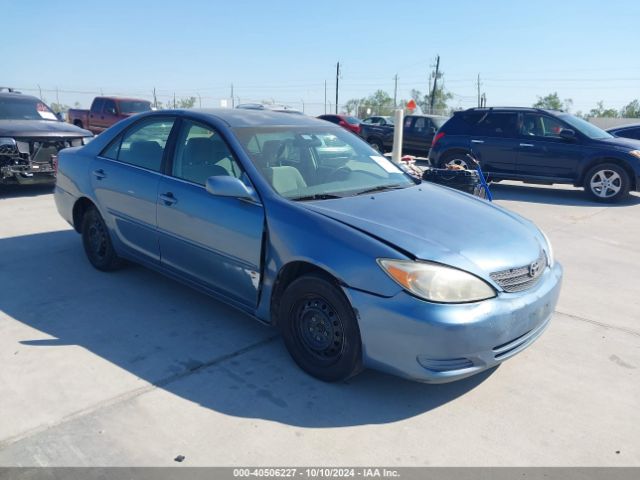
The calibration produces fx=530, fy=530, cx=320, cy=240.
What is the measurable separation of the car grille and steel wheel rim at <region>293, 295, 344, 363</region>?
0.94 metres

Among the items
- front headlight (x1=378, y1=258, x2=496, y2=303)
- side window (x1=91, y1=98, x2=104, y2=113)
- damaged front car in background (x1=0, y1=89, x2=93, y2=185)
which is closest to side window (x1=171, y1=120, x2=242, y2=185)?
front headlight (x1=378, y1=258, x2=496, y2=303)

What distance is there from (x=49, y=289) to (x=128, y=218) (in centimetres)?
99

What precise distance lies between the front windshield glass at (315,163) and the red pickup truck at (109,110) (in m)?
16.8

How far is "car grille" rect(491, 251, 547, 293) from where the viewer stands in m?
2.99

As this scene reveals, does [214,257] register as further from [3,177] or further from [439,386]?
[3,177]

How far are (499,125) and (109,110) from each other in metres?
14.8

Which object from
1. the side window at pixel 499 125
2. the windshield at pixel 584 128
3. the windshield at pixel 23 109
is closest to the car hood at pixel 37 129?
the windshield at pixel 23 109

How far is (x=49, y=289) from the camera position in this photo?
4.66 meters

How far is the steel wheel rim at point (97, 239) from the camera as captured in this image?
16.3 feet

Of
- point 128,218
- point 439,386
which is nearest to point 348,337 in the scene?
point 439,386

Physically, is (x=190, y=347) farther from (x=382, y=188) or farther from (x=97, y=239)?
(x=97, y=239)

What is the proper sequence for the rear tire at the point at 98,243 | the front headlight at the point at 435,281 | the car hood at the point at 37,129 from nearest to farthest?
the front headlight at the point at 435,281, the rear tire at the point at 98,243, the car hood at the point at 37,129

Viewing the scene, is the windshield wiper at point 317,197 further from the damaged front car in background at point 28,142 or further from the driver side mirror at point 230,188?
the damaged front car in background at point 28,142

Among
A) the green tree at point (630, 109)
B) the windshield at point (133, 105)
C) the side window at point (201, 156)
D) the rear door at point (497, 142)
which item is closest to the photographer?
the side window at point (201, 156)
